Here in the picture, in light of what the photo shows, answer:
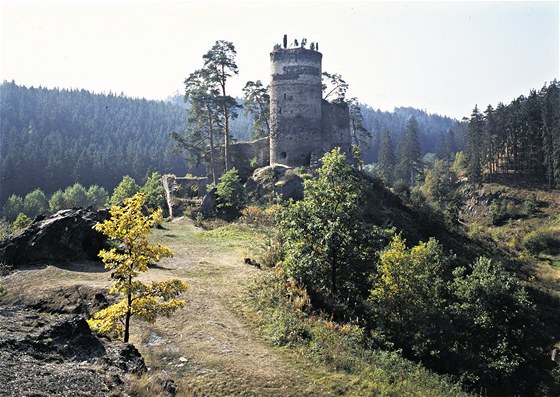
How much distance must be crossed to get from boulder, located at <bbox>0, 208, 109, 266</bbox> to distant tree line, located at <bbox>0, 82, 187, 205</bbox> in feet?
219

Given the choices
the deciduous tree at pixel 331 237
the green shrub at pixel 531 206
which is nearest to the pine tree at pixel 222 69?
the deciduous tree at pixel 331 237

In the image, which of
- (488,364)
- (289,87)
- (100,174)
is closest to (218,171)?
(289,87)

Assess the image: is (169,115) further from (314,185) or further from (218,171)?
(314,185)

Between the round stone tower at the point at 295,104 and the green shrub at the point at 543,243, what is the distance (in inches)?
1081

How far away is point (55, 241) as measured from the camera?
61.1 feet

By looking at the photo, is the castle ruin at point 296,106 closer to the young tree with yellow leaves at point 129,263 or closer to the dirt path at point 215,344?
the dirt path at point 215,344

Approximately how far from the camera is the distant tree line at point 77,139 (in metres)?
97.4

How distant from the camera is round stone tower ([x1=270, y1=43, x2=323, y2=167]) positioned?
36.3 meters

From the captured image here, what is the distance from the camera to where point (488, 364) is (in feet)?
55.9

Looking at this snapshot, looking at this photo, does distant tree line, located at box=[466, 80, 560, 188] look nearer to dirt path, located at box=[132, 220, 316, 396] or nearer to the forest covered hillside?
the forest covered hillside

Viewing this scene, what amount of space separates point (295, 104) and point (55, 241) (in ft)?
76.4

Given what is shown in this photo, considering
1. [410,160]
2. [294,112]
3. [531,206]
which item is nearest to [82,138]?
[410,160]

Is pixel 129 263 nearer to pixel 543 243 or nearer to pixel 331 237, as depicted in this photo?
pixel 331 237

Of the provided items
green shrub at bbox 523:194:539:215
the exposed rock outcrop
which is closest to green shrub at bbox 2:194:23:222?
the exposed rock outcrop
